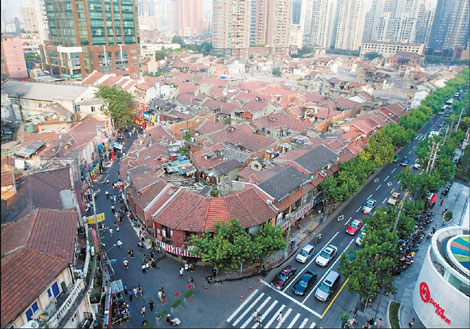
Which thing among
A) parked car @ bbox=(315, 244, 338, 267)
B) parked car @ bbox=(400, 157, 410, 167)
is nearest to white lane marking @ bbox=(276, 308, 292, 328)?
parked car @ bbox=(315, 244, 338, 267)

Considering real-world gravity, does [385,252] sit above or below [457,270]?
below

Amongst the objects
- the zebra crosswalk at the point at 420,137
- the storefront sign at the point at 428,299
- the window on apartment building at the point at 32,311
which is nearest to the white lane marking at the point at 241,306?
the storefront sign at the point at 428,299

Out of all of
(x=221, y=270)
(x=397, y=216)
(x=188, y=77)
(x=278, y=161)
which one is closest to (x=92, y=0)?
(x=188, y=77)

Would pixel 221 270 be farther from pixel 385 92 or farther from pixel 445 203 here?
pixel 385 92

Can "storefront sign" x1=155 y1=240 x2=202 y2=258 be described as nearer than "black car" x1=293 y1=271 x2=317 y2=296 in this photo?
No

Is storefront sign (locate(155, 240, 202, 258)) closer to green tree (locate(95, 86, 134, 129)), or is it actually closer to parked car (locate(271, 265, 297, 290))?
parked car (locate(271, 265, 297, 290))

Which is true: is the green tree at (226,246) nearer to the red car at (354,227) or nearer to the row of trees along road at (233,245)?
the row of trees along road at (233,245)

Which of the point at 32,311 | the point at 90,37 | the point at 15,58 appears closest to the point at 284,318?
the point at 32,311
